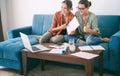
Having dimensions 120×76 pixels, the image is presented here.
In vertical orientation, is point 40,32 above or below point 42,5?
below

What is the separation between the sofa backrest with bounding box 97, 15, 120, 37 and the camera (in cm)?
286

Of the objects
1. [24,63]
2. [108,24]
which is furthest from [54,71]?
[108,24]

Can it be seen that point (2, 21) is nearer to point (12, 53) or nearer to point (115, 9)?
point (12, 53)

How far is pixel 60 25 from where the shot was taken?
2939 mm

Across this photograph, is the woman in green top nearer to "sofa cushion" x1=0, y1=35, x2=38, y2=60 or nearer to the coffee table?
the coffee table

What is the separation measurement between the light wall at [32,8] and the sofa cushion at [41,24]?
25 centimetres

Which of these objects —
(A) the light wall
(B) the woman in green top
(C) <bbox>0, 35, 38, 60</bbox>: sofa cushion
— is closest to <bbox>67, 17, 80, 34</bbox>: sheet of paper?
(B) the woman in green top

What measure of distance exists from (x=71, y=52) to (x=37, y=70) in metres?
0.87

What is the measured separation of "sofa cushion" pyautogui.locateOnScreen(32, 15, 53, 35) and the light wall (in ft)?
0.82

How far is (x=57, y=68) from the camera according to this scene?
284 cm

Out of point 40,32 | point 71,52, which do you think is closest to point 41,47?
point 71,52

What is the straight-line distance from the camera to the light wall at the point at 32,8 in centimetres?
314

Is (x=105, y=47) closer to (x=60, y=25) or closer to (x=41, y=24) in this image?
(x=60, y=25)

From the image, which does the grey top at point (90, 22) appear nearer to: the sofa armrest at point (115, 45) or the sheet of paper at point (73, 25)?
the sheet of paper at point (73, 25)
